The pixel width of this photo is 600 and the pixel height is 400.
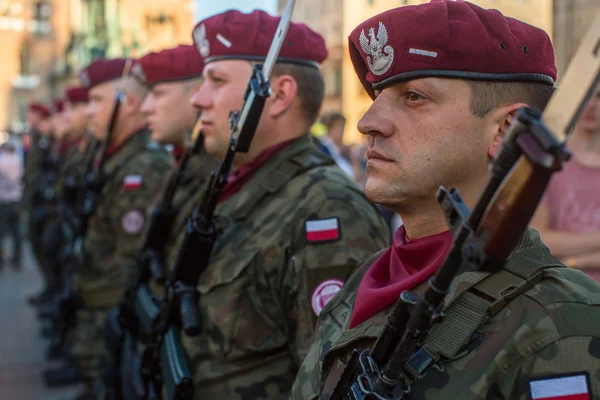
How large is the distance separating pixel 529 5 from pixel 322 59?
0.91 m

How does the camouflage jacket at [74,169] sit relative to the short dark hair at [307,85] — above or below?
below

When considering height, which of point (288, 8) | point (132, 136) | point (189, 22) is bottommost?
point (189, 22)

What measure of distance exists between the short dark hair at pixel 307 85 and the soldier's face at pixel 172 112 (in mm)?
1131

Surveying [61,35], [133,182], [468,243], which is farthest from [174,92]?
[61,35]

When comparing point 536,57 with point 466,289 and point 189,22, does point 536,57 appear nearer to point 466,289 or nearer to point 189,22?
point 466,289

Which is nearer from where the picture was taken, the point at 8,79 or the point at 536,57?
the point at 536,57

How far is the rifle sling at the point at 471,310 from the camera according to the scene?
1299 millimetres

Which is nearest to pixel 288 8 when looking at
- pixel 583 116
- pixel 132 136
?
pixel 583 116

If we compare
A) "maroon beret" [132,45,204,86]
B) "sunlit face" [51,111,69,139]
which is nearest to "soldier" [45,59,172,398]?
"maroon beret" [132,45,204,86]

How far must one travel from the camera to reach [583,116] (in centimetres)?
304

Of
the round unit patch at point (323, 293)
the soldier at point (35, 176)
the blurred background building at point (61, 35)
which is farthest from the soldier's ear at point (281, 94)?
the blurred background building at point (61, 35)

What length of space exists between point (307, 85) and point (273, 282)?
0.79 meters

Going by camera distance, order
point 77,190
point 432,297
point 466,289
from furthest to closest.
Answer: point 77,190
point 466,289
point 432,297

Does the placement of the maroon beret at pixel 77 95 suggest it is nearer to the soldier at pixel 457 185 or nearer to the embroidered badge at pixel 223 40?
the embroidered badge at pixel 223 40
